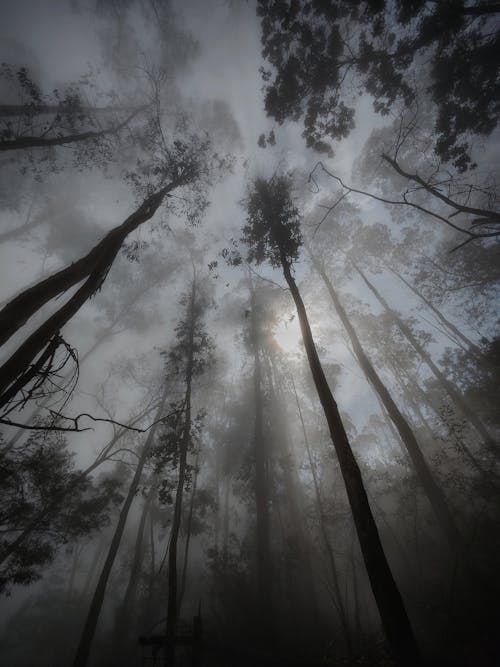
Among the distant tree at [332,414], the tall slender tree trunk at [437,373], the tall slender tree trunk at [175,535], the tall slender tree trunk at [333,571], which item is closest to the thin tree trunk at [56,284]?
the distant tree at [332,414]

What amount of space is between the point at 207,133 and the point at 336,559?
83.7 ft

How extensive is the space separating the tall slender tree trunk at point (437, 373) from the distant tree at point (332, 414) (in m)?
12.0

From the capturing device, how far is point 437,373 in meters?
20.5

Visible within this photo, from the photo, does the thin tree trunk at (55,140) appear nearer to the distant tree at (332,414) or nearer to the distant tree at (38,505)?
the distant tree at (332,414)

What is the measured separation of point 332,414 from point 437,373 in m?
18.5

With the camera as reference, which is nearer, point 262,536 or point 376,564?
point 376,564

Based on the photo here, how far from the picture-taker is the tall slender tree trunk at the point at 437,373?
1770 cm

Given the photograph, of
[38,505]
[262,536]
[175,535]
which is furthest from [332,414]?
[38,505]

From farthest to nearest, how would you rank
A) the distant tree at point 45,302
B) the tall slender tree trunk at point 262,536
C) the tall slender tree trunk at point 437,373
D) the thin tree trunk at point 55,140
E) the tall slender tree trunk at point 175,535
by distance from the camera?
the tall slender tree trunk at point 437,373 < the tall slender tree trunk at point 262,536 < the thin tree trunk at point 55,140 < the tall slender tree trunk at point 175,535 < the distant tree at point 45,302

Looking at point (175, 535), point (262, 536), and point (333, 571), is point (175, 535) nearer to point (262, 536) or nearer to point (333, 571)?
point (262, 536)

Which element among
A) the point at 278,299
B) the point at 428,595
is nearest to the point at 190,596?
the point at 428,595

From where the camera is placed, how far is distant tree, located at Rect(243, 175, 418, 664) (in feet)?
13.7

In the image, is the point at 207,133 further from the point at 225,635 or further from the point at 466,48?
the point at 225,635

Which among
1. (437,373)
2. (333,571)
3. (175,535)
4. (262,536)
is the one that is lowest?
(333,571)
